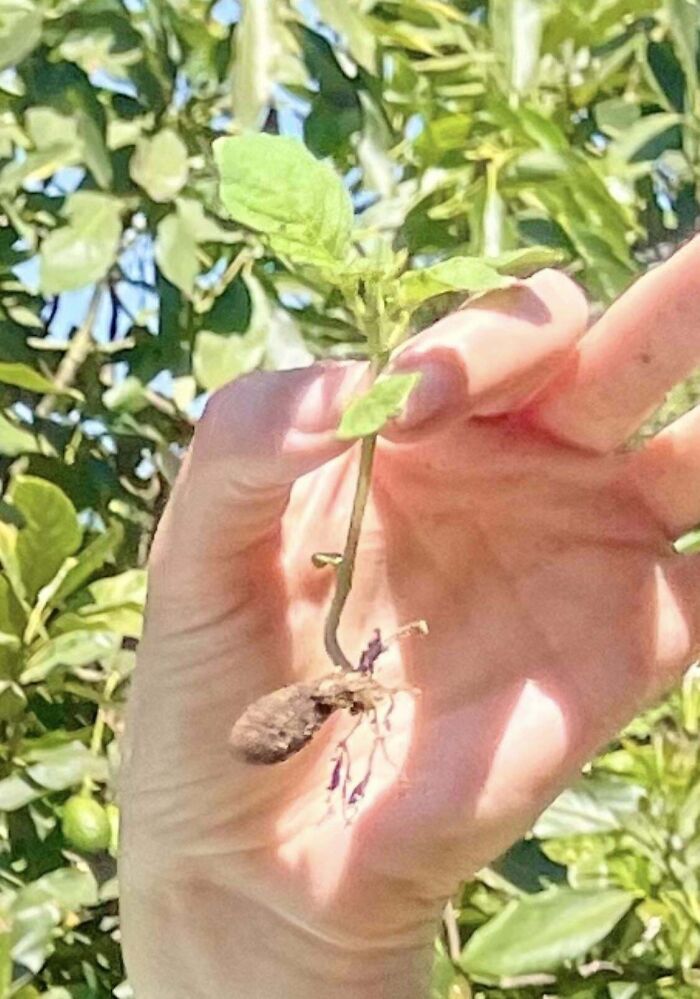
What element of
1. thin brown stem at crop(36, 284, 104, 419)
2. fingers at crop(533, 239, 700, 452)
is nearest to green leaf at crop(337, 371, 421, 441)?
fingers at crop(533, 239, 700, 452)

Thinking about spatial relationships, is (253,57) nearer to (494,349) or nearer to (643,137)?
(643,137)

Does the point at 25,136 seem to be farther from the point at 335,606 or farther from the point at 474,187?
the point at 335,606

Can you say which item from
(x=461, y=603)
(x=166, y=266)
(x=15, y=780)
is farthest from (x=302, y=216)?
(x=15, y=780)

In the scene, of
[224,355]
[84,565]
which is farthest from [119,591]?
[224,355]

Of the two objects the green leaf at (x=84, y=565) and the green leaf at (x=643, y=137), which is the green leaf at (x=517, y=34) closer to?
the green leaf at (x=643, y=137)

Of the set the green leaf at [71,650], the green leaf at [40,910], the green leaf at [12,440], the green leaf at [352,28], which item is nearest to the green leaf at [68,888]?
the green leaf at [40,910]
